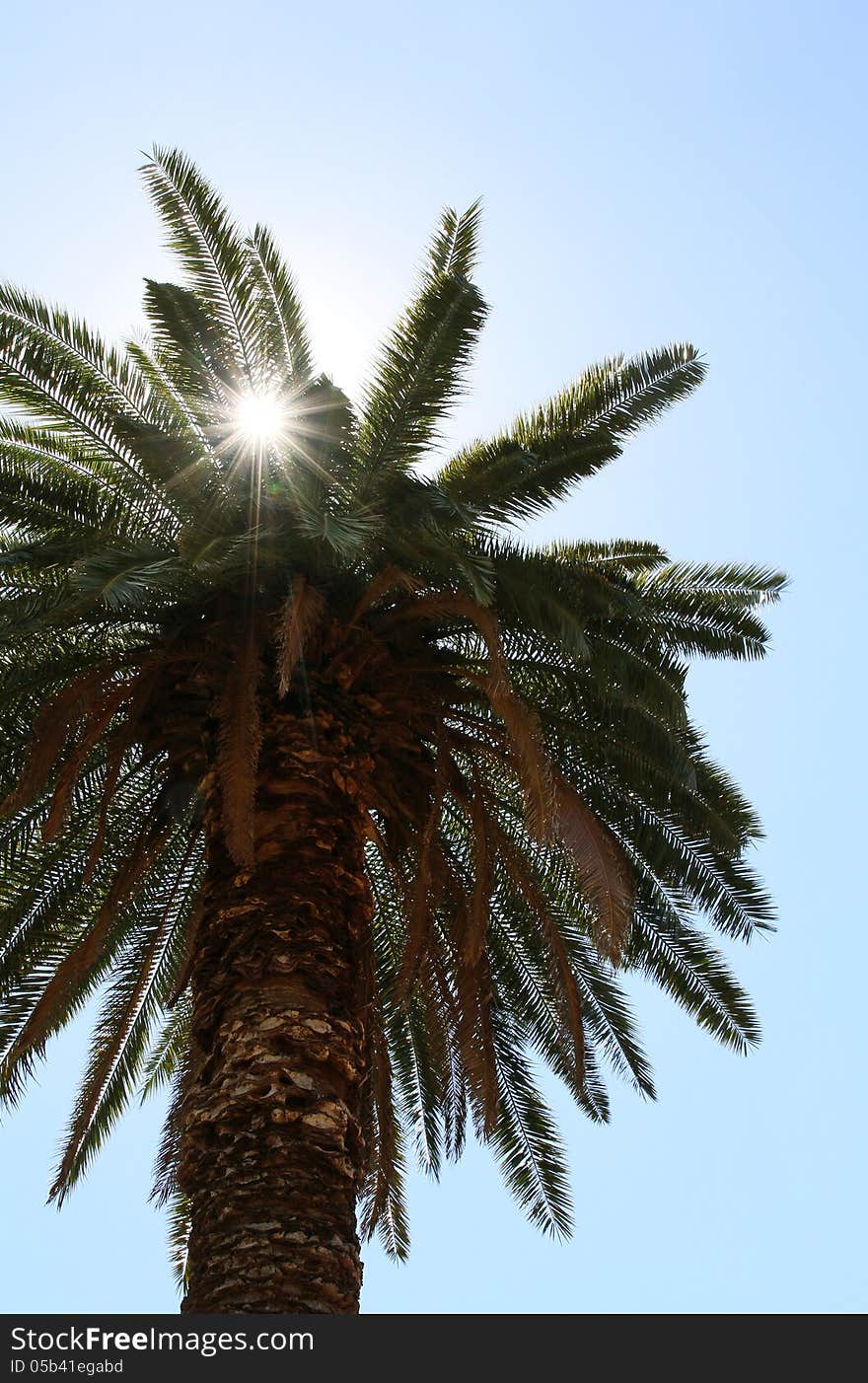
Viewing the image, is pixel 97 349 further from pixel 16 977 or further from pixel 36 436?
pixel 16 977

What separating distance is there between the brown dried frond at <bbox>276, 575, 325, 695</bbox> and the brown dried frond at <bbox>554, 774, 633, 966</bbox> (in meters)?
1.89

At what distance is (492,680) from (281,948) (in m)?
2.01

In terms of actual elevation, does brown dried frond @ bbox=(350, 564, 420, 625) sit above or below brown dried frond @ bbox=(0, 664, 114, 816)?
above

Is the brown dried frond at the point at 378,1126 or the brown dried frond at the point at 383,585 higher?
the brown dried frond at the point at 383,585

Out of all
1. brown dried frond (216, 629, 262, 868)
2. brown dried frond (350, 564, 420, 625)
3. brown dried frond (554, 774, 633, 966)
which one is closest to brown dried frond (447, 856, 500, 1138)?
brown dried frond (554, 774, 633, 966)

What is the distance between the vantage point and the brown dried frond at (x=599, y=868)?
8.57 m

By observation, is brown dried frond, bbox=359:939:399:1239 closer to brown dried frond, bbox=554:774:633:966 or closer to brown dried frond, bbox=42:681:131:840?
brown dried frond, bbox=554:774:633:966

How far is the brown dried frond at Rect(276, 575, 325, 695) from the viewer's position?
26.6 ft

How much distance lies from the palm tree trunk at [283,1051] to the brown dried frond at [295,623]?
66 cm

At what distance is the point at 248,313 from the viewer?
9656 mm

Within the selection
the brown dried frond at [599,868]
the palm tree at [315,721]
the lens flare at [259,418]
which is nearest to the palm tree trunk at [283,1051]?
the palm tree at [315,721]

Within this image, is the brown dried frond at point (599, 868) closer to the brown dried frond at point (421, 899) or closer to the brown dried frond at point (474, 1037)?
the brown dried frond at point (421, 899)

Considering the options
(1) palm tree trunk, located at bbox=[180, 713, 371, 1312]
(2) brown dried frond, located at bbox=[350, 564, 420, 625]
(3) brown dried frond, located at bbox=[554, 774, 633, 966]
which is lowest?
(1) palm tree trunk, located at bbox=[180, 713, 371, 1312]

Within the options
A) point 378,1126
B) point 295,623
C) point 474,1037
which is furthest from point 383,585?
point 378,1126
